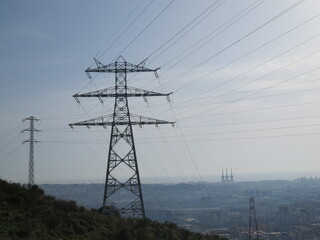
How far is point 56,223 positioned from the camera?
1541cm

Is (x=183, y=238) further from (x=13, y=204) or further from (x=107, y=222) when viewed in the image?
(x=13, y=204)

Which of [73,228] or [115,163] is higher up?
[115,163]

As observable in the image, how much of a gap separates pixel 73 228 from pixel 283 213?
105236 mm

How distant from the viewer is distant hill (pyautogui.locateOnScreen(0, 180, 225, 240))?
14.1 metres

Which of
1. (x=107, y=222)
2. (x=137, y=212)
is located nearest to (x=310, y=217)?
(x=137, y=212)

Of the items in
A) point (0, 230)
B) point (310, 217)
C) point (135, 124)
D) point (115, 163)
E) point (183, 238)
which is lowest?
point (310, 217)

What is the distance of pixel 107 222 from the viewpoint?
17.7 m

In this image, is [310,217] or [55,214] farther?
[310,217]

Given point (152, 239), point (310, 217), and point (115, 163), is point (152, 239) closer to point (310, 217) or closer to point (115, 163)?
point (115, 163)

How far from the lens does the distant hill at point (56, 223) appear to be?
14148 mm

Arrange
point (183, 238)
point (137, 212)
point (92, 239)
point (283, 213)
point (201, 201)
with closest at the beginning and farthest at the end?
point (92, 239)
point (183, 238)
point (137, 212)
point (283, 213)
point (201, 201)

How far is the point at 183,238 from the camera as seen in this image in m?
17.4

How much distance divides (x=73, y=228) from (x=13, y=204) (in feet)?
9.63

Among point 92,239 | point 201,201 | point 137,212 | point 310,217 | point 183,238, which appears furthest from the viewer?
point 201,201
